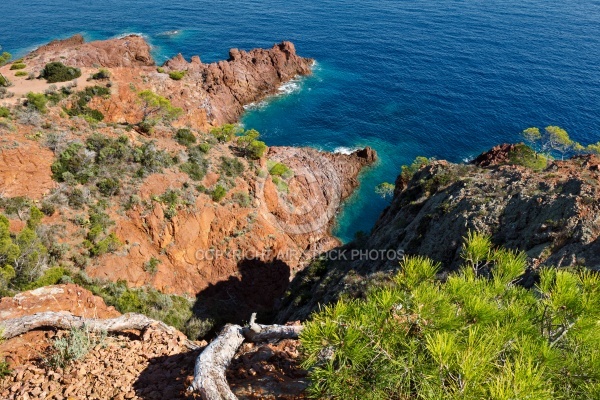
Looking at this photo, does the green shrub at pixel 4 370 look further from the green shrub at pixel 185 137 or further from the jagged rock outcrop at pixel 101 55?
the jagged rock outcrop at pixel 101 55

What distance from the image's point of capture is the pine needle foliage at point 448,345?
4.72 m

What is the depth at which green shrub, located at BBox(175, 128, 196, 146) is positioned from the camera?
3700cm

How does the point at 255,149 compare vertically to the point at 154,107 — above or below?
below

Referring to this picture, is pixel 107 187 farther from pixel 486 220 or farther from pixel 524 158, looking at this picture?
pixel 524 158

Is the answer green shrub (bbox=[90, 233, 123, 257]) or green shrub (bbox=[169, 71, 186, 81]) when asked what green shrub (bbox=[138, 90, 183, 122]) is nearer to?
green shrub (bbox=[169, 71, 186, 81])

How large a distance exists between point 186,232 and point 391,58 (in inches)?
2802

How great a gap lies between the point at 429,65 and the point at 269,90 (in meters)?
37.4

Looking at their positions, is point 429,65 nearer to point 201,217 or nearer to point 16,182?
point 201,217

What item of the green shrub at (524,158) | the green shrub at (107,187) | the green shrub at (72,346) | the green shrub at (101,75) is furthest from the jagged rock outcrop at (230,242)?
the green shrub at (101,75)

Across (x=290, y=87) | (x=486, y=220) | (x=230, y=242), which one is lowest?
(x=230, y=242)

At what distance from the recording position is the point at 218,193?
33.7m

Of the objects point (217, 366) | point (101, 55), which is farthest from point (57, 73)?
point (217, 366)

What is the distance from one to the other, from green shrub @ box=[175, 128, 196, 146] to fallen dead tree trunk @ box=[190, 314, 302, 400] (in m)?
29.2

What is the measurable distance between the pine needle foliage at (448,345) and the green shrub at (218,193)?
29110 mm
